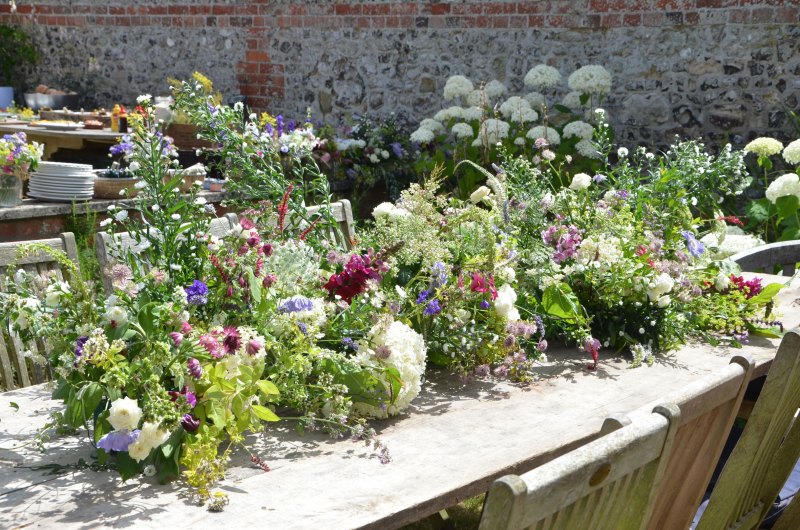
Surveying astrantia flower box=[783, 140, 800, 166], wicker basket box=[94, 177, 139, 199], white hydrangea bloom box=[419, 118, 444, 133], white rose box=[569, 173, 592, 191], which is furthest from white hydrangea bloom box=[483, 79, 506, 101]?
white rose box=[569, 173, 592, 191]

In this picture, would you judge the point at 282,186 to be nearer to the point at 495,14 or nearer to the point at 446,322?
the point at 446,322

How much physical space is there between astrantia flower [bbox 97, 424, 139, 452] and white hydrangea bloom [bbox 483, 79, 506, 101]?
533 cm

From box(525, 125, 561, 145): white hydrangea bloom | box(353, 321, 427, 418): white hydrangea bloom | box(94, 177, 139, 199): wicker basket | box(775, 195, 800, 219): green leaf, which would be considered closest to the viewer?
box(353, 321, 427, 418): white hydrangea bloom

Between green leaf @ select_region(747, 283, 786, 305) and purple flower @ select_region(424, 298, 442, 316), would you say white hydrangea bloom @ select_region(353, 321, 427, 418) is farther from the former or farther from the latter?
green leaf @ select_region(747, 283, 786, 305)

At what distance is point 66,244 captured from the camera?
277 cm

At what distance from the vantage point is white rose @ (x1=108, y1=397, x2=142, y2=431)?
1.63 meters

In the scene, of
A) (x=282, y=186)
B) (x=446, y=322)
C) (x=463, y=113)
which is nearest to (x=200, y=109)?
(x=282, y=186)

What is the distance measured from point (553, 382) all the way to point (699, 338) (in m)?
0.64

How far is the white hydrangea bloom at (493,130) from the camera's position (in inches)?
241

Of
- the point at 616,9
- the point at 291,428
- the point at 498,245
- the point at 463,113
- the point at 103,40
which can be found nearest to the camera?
the point at 291,428

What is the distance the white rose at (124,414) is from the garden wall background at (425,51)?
4.91 meters

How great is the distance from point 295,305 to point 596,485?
92 centimetres

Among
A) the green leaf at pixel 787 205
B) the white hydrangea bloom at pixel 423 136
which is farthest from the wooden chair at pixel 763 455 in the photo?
the white hydrangea bloom at pixel 423 136

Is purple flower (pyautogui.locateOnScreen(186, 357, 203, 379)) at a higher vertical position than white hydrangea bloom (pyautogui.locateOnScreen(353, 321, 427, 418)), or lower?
higher
